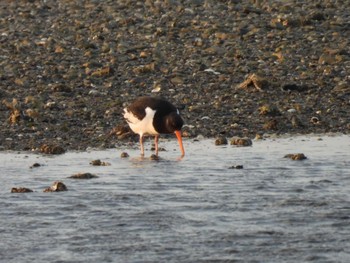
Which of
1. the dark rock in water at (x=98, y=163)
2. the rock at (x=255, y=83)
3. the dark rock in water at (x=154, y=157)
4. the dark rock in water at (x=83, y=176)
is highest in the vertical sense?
the rock at (x=255, y=83)

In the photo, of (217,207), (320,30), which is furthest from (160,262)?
(320,30)

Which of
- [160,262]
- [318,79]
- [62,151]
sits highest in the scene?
[318,79]

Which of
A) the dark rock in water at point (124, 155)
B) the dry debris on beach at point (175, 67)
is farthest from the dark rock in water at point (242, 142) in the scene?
the dark rock in water at point (124, 155)

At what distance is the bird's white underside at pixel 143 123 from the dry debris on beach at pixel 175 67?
0.51 meters

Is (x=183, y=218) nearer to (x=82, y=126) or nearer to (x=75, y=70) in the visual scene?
(x=82, y=126)

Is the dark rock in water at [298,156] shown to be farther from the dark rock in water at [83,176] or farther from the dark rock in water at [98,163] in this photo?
the dark rock in water at [83,176]

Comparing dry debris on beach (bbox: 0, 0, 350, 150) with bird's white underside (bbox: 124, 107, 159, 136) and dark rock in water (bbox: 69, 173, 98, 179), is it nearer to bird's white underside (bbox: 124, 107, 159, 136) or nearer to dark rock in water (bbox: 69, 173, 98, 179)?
bird's white underside (bbox: 124, 107, 159, 136)

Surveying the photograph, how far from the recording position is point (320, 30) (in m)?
23.8

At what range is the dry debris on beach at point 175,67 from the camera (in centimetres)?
1784

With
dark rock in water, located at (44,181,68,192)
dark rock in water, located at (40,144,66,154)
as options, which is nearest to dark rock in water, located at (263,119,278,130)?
dark rock in water, located at (40,144,66,154)

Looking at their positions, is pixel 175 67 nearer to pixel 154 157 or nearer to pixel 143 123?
pixel 143 123

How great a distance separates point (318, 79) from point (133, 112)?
4987 mm

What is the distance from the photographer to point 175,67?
21.1 metres

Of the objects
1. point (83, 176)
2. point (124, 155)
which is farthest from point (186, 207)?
point (124, 155)
